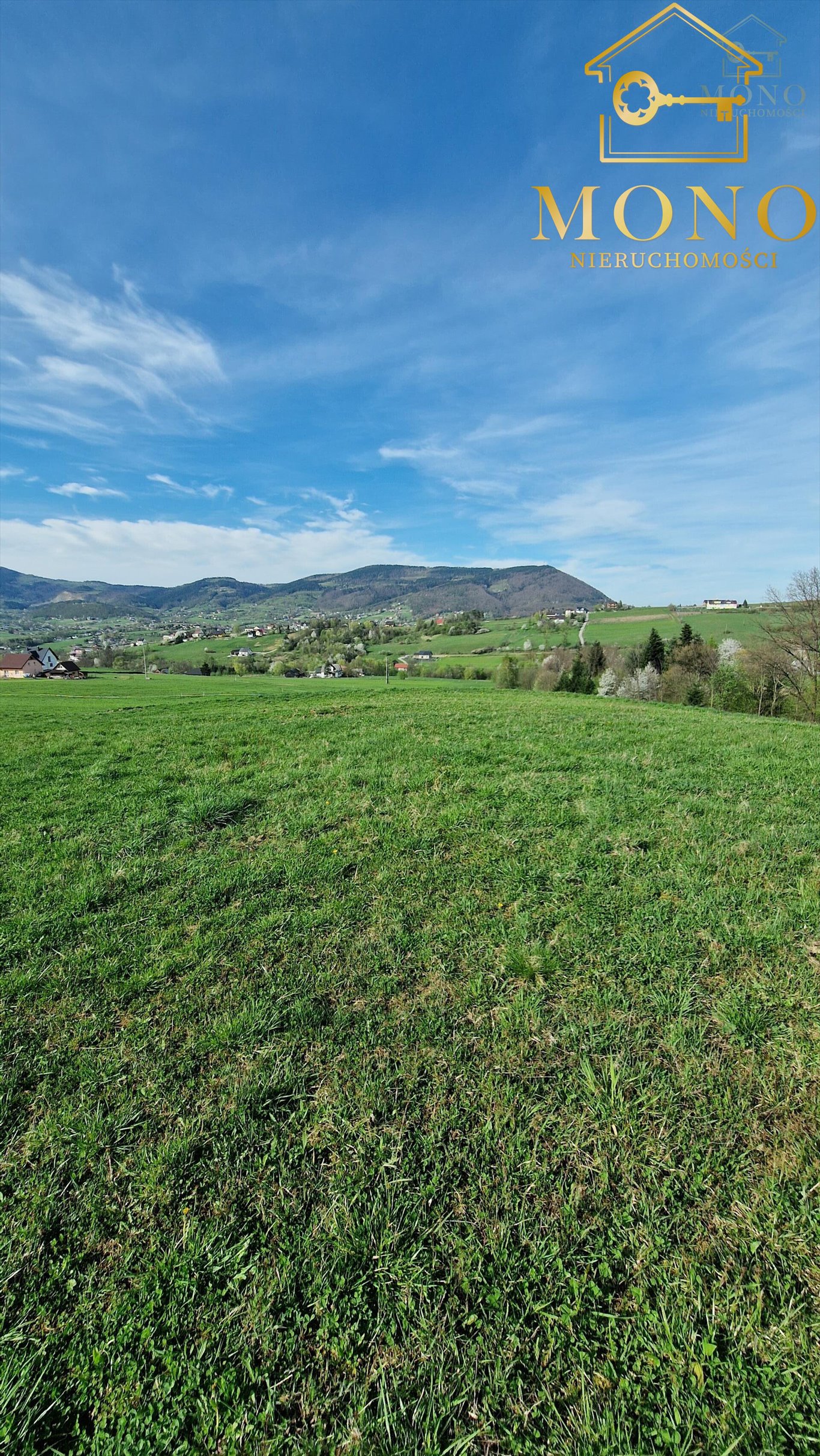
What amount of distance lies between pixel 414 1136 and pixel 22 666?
10840cm

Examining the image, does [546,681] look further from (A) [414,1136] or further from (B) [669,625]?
(A) [414,1136]

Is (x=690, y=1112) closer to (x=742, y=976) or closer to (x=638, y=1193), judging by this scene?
(x=638, y=1193)

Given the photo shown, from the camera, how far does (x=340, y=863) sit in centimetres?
613

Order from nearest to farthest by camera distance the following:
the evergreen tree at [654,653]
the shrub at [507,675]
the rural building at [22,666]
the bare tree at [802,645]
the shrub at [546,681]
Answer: the bare tree at [802,645] → the evergreen tree at [654,653] → the shrub at [507,675] → the shrub at [546,681] → the rural building at [22,666]

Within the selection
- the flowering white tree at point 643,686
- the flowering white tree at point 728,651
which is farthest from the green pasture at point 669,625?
the flowering white tree at point 643,686

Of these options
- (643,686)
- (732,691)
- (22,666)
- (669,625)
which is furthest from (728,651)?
(22,666)

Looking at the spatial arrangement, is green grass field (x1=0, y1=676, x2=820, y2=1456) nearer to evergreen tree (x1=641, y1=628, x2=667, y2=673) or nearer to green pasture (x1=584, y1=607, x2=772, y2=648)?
green pasture (x1=584, y1=607, x2=772, y2=648)

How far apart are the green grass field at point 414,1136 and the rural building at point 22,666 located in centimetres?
10064

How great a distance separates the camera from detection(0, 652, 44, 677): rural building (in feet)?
285

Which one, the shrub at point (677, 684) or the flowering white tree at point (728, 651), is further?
the shrub at point (677, 684)

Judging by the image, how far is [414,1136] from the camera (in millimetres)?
3238

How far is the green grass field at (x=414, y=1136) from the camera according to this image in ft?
7.28

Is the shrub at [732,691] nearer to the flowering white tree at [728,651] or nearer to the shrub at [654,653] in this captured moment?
the flowering white tree at [728,651]

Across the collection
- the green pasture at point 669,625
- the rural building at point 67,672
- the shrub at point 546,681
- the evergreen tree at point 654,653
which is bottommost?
the rural building at point 67,672
